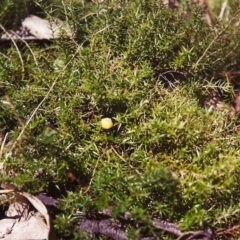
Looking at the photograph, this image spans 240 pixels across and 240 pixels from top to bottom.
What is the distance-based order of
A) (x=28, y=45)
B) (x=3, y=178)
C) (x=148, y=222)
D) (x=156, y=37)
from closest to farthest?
(x=148, y=222)
(x=3, y=178)
(x=156, y=37)
(x=28, y=45)

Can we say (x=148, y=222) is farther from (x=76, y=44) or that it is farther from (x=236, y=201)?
(x=76, y=44)

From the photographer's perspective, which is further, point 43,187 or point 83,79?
point 83,79

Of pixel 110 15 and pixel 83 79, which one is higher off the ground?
pixel 110 15

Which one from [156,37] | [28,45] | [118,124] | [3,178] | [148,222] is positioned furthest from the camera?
[28,45]

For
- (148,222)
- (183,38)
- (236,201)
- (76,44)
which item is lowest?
(236,201)

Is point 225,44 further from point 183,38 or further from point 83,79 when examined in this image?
point 83,79

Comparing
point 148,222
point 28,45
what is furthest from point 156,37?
point 148,222
